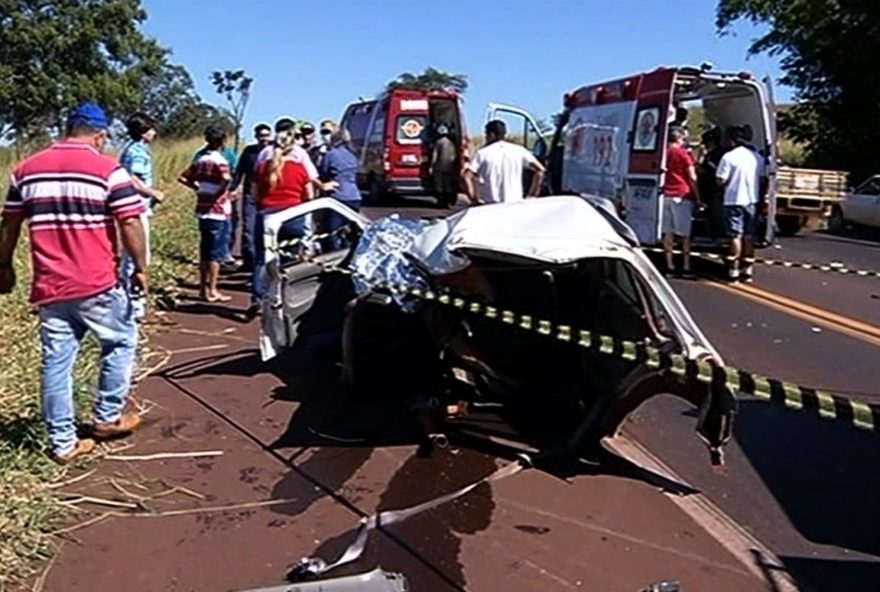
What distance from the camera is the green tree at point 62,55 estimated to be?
45250 mm

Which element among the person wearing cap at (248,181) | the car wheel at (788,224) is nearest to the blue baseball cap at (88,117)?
the person wearing cap at (248,181)

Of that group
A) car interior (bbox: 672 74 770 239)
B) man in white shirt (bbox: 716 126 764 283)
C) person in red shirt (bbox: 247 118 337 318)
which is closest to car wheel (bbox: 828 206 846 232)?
car interior (bbox: 672 74 770 239)

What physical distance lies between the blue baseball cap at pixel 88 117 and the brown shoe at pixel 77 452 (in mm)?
1641

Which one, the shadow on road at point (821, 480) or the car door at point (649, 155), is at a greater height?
the car door at point (649, 155)

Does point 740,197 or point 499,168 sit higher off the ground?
point 499,168

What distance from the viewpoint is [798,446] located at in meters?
6.21

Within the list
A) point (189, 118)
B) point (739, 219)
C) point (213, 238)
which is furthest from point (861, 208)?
point (189, 118)

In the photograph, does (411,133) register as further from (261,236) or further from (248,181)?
(261,236)

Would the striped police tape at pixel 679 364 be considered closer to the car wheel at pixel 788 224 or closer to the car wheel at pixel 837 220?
the car wheel at pixel 788 224

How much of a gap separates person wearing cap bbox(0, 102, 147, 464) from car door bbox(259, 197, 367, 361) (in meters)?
1.47

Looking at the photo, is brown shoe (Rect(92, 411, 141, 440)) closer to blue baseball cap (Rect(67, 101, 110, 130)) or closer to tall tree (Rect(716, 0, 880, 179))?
blue baseball cap (Rect(67, 101, 110, 130))

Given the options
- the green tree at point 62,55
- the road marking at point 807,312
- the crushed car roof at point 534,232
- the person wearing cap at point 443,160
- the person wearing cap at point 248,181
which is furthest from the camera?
the green tree at point 62,55

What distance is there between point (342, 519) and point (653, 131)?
9.10 m

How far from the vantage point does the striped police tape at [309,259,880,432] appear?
4.52 metres
